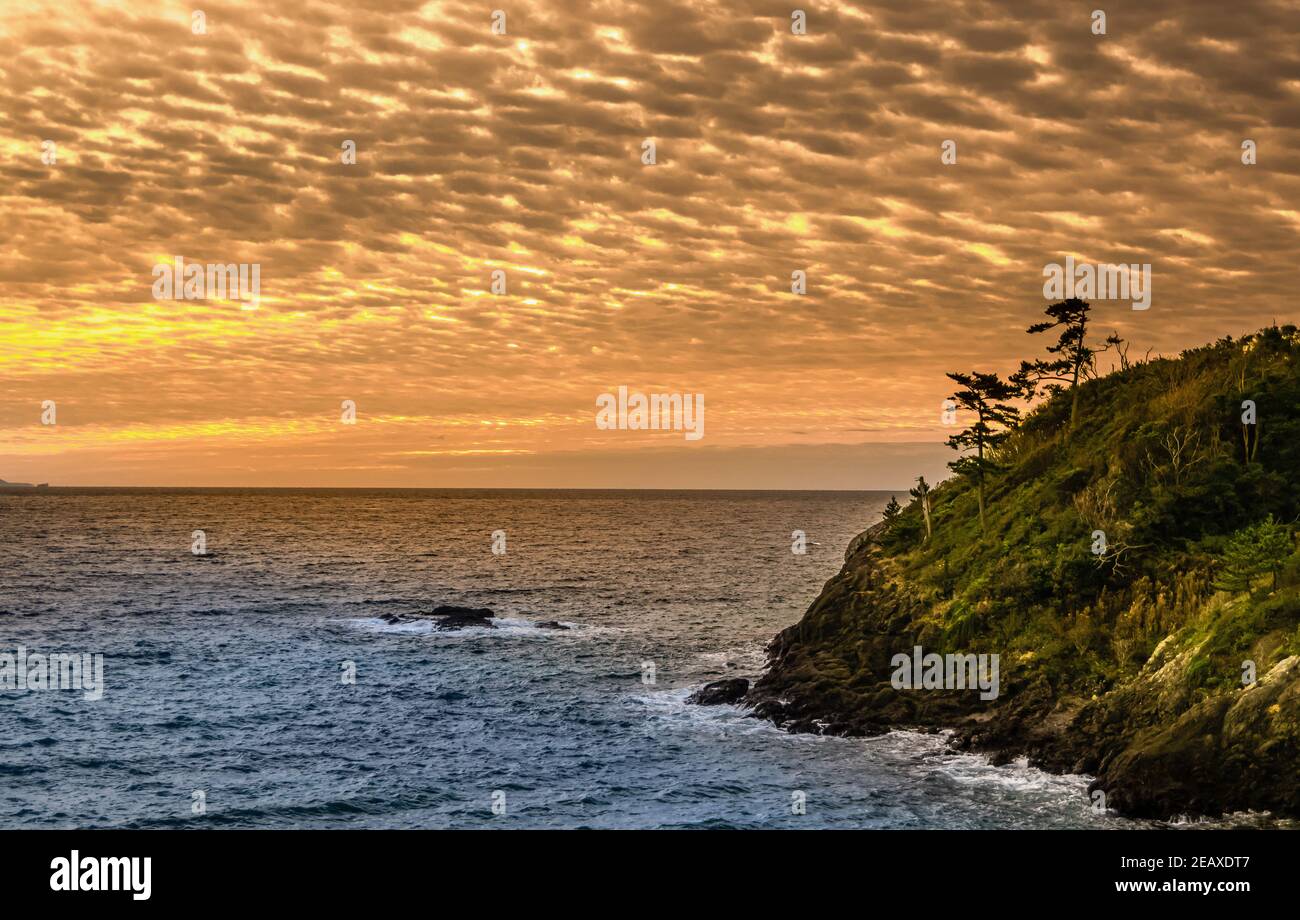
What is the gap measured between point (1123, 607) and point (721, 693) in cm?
1568

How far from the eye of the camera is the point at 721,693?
135 ft

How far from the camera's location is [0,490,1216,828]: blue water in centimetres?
2800

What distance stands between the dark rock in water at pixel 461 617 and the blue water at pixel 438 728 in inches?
64.6

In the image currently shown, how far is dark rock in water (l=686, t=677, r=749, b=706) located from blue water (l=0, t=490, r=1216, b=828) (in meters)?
1.01

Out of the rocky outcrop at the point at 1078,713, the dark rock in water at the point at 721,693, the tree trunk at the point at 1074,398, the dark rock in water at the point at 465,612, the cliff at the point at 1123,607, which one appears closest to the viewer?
the rocky outcrop at the point at 1078,713

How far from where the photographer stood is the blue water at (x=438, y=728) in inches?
1102

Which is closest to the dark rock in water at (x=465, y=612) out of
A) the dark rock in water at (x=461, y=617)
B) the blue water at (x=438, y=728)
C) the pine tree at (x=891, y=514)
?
the dark rock in water at (x=461, y=617)

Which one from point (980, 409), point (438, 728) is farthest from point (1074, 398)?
point (438, 728)

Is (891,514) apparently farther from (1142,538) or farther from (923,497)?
(1142,538)

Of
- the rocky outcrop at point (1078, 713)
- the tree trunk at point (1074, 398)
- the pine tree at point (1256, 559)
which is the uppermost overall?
the tree trunk at point (1074, 398)

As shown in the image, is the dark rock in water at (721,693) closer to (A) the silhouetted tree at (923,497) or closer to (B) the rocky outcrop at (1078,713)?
(B) the rocky outcrop at (1078,713)

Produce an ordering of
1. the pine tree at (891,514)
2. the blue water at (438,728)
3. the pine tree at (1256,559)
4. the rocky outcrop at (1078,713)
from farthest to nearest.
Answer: the pine tree at (891,514), the pine tree at (1256,559), the blue water at (438,728), the rocky outcrop at (1078,713)

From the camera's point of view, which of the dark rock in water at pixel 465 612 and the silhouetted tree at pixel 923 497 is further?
the dark rock in water at pixel 465 612

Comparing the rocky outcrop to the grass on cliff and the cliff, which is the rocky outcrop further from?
the grass on cliff
